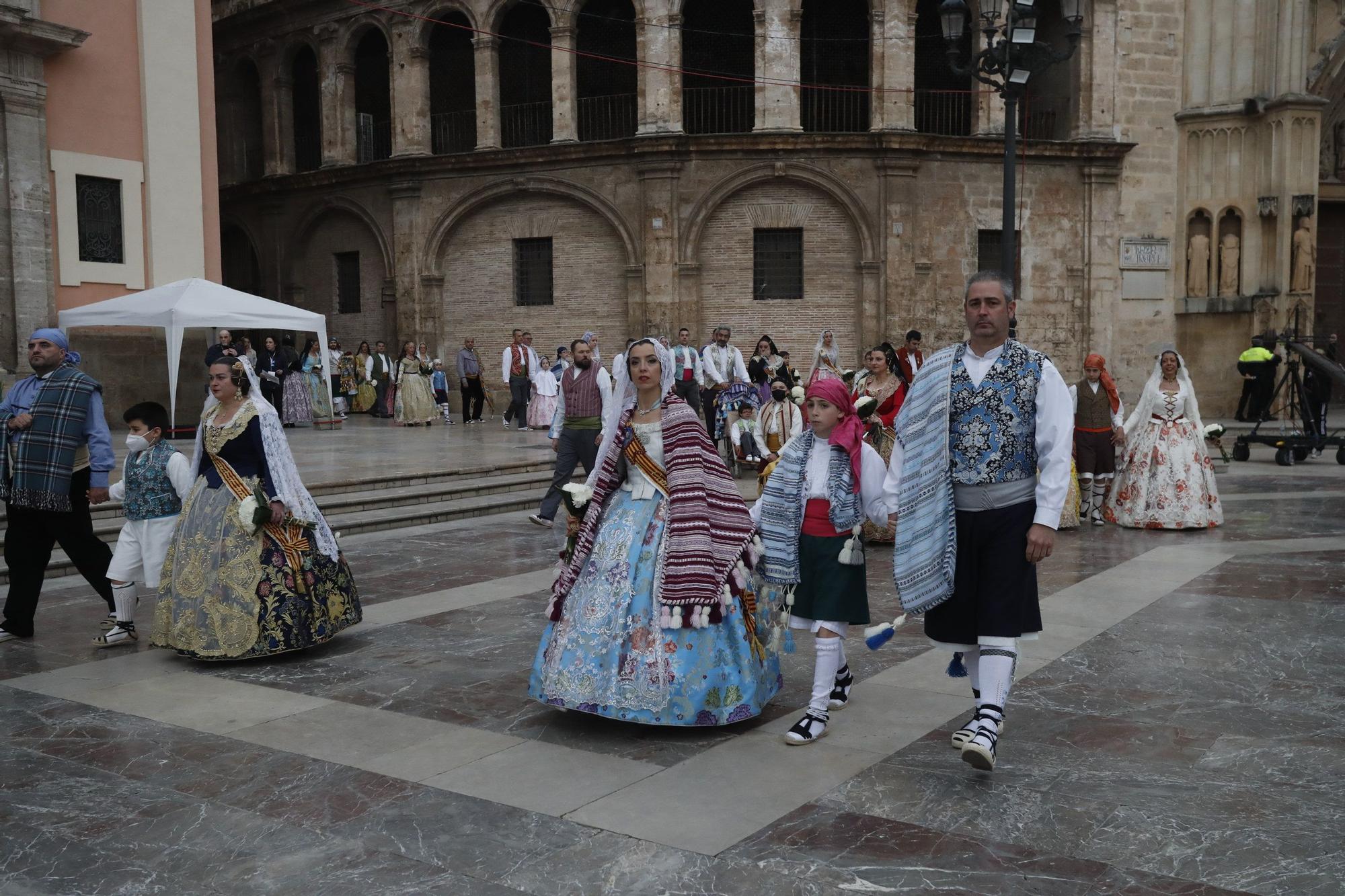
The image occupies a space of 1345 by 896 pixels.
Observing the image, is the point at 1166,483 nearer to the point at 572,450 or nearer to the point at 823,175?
the point at 572,450

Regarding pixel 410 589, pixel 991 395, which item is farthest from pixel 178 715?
pixel 991 395

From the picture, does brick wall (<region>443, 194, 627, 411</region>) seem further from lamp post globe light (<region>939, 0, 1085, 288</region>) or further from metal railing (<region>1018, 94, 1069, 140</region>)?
lamp post globe light (<region>939, 0, 1085, 288</region>)

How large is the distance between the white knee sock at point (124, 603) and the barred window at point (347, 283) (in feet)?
71.7

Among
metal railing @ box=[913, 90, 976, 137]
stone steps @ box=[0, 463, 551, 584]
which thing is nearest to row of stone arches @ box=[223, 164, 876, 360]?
metal railing @ box=[913, 90, 976, 137]

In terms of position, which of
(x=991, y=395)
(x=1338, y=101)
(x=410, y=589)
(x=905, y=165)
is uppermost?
(x=1338, y=101)

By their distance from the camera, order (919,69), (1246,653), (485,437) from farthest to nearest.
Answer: (919,69), (485,437), (1246,653)

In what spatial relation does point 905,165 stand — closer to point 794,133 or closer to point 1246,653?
point 794,133

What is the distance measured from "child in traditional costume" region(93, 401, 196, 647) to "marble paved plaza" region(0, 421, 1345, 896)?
0.34 m

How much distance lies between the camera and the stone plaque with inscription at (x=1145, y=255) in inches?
986

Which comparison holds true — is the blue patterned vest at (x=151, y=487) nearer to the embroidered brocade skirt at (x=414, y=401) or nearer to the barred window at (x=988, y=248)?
the embroidered brocade skirt at (x=414, y=401)

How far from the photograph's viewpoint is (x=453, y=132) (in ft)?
88.8

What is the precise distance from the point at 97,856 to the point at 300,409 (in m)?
19.2

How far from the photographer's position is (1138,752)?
4.77 m

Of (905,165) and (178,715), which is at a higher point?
(905,165)
